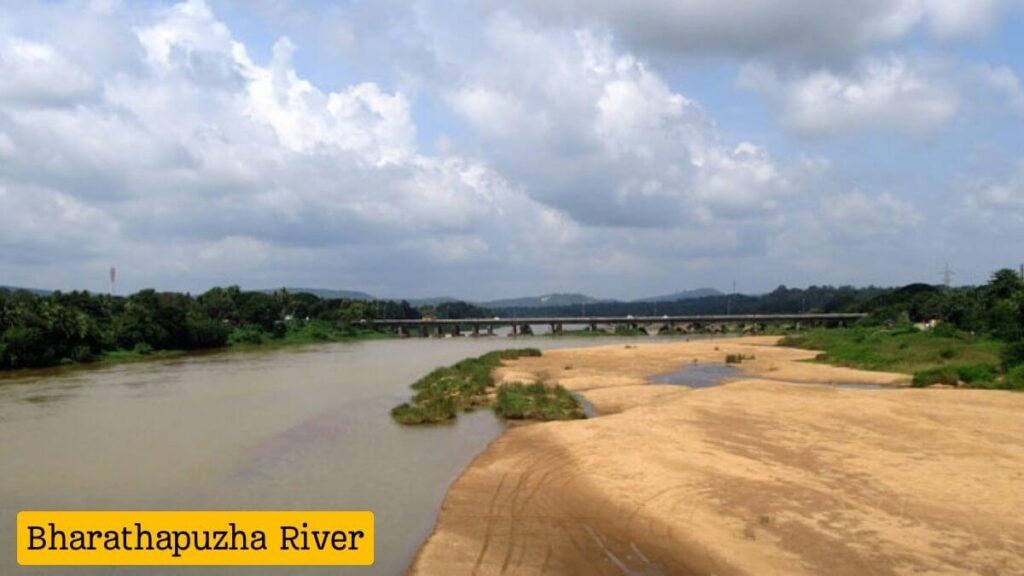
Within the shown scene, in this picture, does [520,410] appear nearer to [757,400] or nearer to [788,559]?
[757,400]

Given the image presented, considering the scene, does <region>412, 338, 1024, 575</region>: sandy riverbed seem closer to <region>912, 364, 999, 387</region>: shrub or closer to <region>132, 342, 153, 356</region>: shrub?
<region>912, 364, 999, 387</region>: shrub

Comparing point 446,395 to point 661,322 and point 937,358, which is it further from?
point 661,322

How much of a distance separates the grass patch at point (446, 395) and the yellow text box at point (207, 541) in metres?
12.2

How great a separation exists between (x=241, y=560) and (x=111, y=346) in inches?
2392

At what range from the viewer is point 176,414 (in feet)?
91.2

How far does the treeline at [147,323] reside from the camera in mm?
53000

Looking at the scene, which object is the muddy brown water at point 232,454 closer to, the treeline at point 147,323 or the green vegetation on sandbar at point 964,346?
the treeline at point 147,323

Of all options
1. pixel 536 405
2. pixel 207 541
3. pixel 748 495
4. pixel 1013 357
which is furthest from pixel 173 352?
pixel 748 495

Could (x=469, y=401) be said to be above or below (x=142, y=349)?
below

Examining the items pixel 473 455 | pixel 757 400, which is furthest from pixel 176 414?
pixel 757 400

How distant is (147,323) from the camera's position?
70125mm

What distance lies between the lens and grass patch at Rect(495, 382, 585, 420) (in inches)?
964

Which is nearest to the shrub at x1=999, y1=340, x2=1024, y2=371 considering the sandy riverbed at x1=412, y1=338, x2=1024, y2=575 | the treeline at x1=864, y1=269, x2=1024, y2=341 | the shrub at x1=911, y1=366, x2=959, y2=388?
the shrub at x1=911, y1=366, x2=959, y2=388

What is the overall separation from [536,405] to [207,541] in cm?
1485
